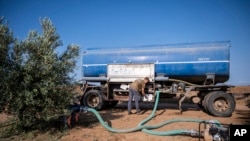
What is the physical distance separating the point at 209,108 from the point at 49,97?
7351 millimetres

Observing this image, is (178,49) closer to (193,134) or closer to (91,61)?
(91,61)

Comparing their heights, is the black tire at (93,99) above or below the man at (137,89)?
below

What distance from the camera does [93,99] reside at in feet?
48.6

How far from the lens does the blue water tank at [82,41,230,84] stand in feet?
40.8

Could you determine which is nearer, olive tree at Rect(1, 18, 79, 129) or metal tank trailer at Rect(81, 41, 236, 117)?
olive tree at Rect(1, 18, 79, 129)

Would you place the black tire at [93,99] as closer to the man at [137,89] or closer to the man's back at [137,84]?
the man at [137,89]

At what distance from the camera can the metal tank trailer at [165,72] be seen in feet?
40.5

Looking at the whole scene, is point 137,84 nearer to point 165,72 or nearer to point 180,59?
point 165,72

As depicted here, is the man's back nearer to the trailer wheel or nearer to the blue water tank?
the blue water tank

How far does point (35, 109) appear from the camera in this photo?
8.62 m

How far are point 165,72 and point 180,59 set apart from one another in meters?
1.04

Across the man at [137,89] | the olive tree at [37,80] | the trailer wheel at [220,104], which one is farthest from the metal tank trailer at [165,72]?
the olive tree at [37,80]

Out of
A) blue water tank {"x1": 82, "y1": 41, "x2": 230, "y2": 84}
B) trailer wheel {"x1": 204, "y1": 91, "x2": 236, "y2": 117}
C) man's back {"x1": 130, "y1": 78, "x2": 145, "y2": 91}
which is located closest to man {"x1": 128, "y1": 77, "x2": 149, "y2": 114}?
man's back {"x1": 130, "y1": 78, "x2": 145, "y2": 91}

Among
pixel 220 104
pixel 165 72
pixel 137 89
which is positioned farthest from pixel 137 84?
pixel 220 104
